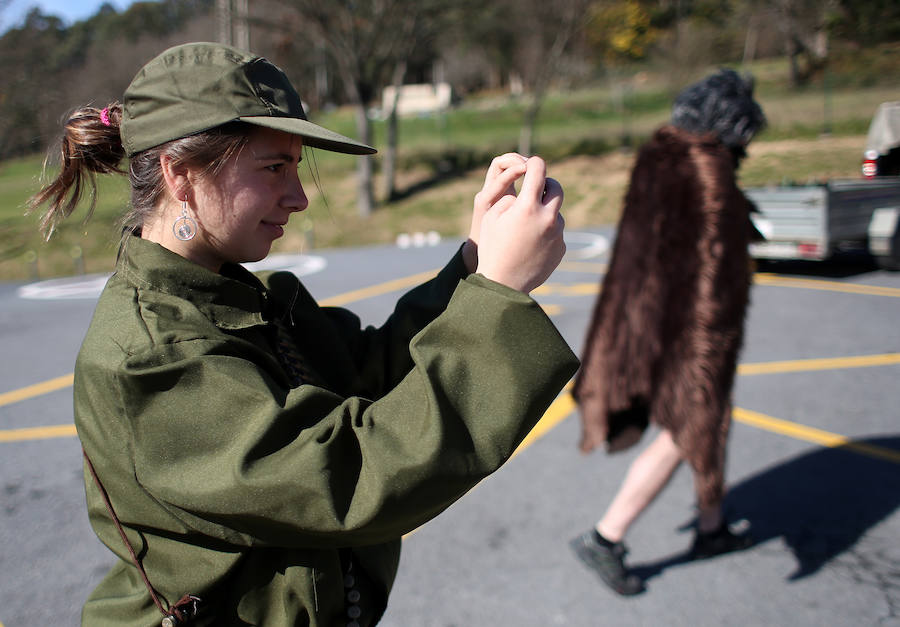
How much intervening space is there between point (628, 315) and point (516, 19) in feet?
69.0

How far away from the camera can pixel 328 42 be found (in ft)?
62.0

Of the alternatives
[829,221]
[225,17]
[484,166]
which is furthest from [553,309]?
[484,166]

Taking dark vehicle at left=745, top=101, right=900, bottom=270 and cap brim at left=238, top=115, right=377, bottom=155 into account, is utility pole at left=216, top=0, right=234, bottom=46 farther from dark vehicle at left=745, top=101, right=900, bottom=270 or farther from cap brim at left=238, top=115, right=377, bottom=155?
cap brim at left=238, top=115, right=377, bottom=155

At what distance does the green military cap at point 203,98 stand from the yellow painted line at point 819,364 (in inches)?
202

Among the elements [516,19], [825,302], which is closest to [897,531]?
[825,302]

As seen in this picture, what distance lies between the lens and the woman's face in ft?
4.09

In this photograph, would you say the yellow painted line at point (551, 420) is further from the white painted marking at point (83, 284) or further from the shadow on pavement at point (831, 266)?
the shadow on pavement at point (831, 266)

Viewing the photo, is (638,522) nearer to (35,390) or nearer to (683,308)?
(683,308)

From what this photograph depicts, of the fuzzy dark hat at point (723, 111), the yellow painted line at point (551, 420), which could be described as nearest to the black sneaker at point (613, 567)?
the yellow painted line at point (551, 420)

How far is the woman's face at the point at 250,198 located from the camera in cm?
125

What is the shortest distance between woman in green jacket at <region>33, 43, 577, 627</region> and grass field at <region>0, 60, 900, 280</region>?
13015mm

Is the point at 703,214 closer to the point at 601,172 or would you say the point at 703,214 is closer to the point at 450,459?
the point at 450,459

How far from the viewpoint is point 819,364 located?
5.85 metres

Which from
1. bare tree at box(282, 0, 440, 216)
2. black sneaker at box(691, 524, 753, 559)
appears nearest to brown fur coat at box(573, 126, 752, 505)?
black sneaker at box(691, 524, 753, 559)
